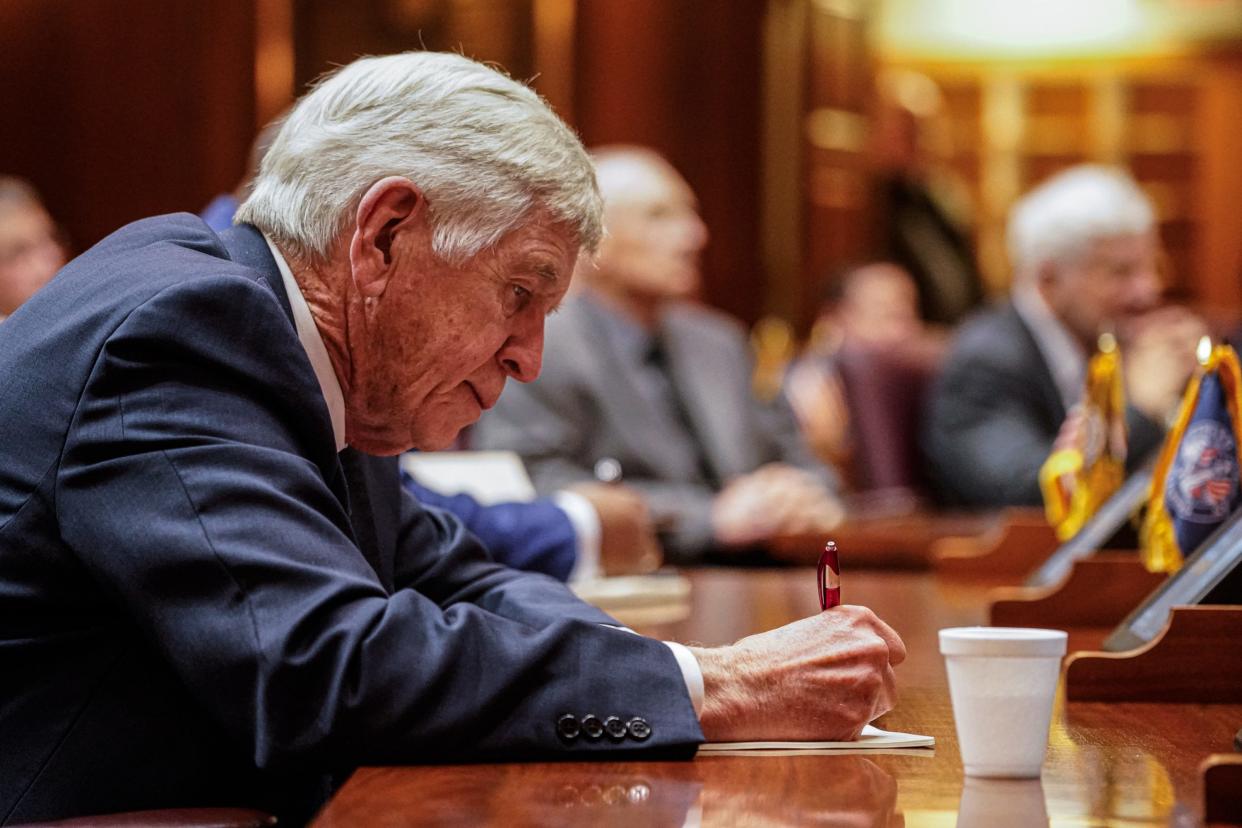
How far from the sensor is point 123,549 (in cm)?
122

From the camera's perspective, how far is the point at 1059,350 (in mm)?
4832

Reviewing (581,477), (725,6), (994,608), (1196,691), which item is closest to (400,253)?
(1196,691)

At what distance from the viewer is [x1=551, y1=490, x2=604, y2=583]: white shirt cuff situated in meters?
2.67

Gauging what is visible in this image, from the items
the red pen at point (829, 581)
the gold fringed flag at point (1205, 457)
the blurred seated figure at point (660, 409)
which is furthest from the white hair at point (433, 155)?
the blurred seated figure at point (660, 409)

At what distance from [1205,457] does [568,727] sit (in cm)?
96

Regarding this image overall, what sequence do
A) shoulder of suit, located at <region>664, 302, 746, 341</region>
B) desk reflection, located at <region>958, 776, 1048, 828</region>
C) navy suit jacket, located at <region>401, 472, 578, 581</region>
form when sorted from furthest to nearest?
shoulder of suit, located at <region>664, 302, 746, 341</region>
navy suit jacket, located at <region>401, 472, 578, 581</region>
desk reflection, located at <region>958, 776, 1048, 828</region>

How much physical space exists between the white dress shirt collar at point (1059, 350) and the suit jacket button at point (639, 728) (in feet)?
12.2

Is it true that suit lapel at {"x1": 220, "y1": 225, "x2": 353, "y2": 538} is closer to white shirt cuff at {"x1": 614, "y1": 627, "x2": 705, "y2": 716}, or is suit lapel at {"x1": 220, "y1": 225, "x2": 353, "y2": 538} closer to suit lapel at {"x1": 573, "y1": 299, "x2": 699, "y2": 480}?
white shirt cuff at {"x1": 614, "y1": 627, "x2": 705, "y2": 716}

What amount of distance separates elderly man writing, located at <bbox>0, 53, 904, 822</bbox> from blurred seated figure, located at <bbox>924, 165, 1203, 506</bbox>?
341cm

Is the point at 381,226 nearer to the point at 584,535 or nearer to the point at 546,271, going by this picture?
the point at 546,271

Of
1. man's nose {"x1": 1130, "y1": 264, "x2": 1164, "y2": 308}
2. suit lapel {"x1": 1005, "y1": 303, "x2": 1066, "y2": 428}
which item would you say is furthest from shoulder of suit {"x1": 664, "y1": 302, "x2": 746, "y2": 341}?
man's nose {"x1": 1130, "y1": 264, "x2": 1164, "y2": 308}

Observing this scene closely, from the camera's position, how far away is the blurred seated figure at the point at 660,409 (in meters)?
3.99

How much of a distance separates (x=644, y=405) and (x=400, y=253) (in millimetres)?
2819

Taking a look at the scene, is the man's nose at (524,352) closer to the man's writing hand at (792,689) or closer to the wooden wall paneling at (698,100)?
the man's writing hand at (792,689)
